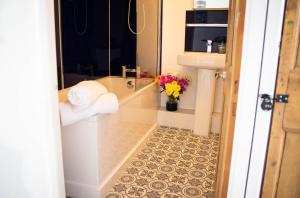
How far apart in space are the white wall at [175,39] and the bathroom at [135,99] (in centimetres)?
1

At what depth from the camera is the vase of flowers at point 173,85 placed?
329 cm

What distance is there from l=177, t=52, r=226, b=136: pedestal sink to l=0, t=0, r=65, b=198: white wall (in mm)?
1807

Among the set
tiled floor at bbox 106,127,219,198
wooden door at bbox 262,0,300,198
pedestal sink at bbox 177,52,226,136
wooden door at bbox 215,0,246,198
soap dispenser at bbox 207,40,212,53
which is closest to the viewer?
wooden door at bbox 262,0,300,198

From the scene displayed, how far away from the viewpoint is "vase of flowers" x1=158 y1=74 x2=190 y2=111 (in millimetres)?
3289

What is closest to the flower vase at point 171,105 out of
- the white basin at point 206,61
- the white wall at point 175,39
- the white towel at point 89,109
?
the white wall at point 175,39

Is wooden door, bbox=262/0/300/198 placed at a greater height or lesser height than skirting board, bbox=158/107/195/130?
greater

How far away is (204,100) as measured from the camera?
311cm

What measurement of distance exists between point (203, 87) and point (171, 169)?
3.73 feet

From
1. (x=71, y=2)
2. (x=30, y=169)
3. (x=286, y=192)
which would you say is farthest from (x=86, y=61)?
(x=286, y=192)

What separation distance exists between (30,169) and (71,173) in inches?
23.9

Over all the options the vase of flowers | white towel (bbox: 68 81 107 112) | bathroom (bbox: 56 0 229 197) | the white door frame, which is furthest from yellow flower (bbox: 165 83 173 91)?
the white door frame

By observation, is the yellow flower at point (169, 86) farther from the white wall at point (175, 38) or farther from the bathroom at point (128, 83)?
the white wall at point (175, 38)

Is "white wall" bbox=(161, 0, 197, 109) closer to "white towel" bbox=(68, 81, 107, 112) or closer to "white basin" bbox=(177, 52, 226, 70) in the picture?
"white basin" bbox=(177, 52, 226, 70)

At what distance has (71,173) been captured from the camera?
1976mm
